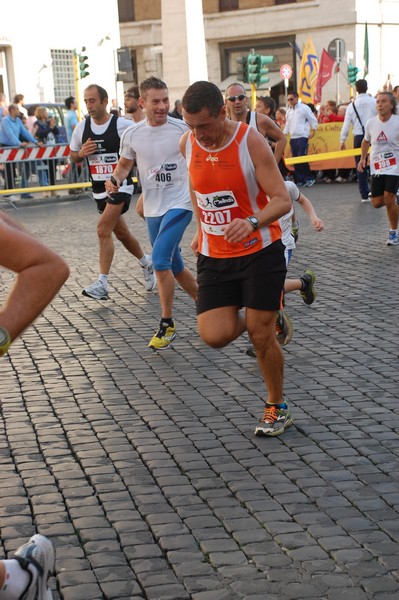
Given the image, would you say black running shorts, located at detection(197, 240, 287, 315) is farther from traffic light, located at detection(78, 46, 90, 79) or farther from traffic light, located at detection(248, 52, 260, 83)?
traffic light, located at detection(78, 46, 90, 79)

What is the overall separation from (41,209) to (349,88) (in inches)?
1371

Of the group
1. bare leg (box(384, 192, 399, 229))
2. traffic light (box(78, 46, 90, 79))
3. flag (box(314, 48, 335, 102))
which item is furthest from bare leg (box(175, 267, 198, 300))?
flag (box(314, 48, 335, 102))

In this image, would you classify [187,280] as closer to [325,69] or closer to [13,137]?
[13,137]

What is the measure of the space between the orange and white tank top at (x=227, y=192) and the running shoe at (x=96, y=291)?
478 centimetres

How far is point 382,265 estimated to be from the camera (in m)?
12.6

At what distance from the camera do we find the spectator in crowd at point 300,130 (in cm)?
2536

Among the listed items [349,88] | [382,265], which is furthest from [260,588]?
[349,88]

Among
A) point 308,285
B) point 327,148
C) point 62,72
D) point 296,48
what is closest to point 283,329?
point 308,285

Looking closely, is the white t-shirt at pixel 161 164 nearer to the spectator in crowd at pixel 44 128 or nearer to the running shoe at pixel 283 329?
the running shoe at pixel 283 329

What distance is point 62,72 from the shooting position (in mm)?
44719

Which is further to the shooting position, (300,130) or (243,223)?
(300,130)

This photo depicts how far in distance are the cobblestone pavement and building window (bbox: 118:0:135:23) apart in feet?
186

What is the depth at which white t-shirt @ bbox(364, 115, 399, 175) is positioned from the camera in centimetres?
1424

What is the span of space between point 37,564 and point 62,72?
42.5 m
